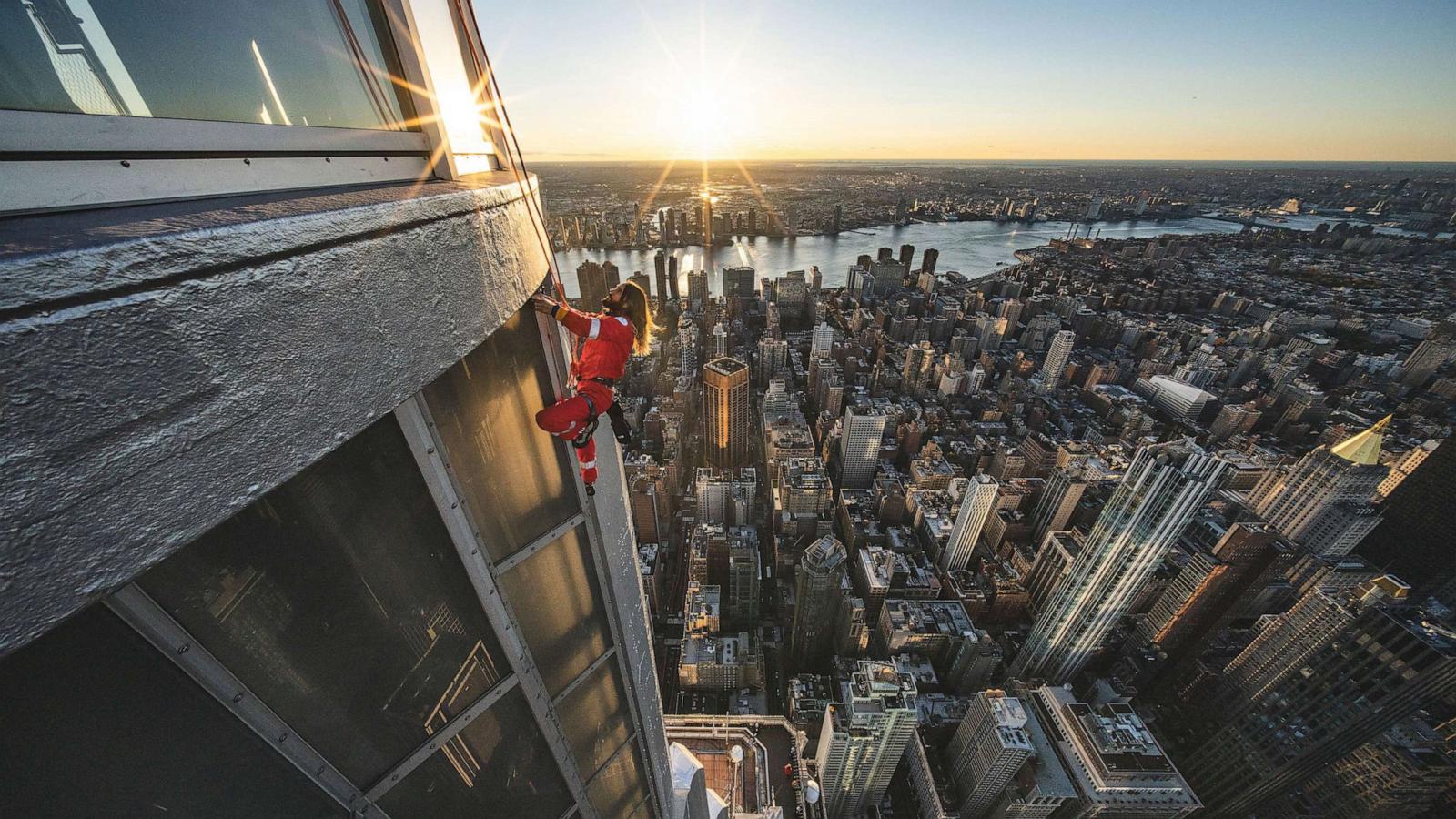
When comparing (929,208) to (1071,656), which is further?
(929,208)

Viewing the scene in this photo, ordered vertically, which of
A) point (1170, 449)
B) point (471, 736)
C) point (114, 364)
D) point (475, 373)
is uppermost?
point (114, 364)

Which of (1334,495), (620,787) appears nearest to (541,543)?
(620,787)

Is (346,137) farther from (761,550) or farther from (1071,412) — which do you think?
(1071,412)

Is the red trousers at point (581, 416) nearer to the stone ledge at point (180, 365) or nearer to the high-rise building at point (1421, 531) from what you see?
the stone ledge at point (180, 365)

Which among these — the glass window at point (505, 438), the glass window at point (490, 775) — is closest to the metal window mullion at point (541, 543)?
the glass window at point (505, 438)

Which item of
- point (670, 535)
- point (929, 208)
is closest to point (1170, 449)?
point (670, 535)
